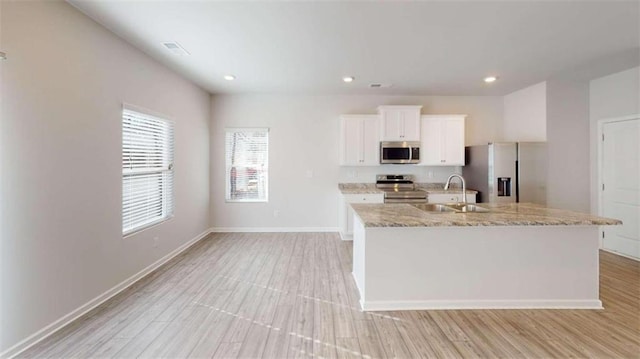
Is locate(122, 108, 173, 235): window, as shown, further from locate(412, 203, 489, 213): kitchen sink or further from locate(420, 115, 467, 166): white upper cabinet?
locate(420, 115, 467, 166): white upper cabinet

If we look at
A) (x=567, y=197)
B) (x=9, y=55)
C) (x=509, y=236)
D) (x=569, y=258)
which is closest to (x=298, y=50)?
(x=9, y=55)

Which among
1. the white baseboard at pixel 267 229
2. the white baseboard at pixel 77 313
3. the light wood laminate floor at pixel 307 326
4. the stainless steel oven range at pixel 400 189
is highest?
the stainless steel oven range at pixel 400 189

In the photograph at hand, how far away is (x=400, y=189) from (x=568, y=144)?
2732mm

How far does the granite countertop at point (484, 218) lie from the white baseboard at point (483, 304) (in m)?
0.79

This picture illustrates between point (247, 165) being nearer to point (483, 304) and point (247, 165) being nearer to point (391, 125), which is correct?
point (391, 125)

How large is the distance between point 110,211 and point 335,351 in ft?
8.46

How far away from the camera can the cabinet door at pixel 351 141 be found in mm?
5629

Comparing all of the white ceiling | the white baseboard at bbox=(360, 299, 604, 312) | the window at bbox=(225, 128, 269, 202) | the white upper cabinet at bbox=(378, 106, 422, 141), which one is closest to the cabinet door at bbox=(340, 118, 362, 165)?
the white upper cabinet at bbox=(378, 106, 422, 141)

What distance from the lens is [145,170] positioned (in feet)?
12.4

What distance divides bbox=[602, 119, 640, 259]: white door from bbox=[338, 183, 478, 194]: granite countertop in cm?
187

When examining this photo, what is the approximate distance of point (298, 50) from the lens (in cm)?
354

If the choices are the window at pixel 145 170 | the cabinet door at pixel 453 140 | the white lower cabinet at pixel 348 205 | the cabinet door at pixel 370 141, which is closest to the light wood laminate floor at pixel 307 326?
the window at pixel 145 170

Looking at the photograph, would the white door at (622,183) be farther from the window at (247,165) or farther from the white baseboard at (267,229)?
the window at (247,165)

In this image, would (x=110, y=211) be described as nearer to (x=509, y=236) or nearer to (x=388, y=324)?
(x=388, y=324)
